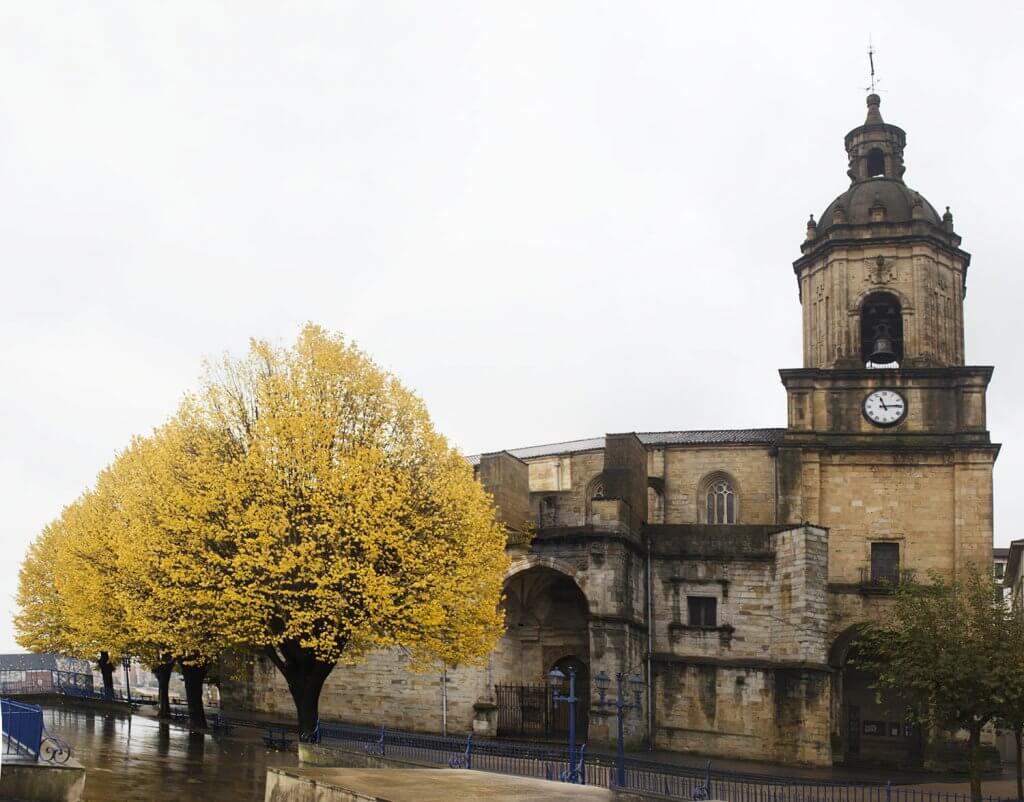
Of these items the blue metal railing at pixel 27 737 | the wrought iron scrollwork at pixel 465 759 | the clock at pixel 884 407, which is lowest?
the wrought iron scrollwork at pixel 465 759

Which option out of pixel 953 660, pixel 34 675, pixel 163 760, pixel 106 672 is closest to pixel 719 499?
pixel 953 660

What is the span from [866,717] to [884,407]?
38.1 feet

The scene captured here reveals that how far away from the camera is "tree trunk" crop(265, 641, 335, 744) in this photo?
2731cm

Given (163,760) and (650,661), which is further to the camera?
(650,661)

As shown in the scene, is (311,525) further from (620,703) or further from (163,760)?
(620,703)

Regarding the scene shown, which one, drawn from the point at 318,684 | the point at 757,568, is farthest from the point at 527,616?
the point at 318,684

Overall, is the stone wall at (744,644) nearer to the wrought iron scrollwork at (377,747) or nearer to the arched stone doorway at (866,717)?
the arched stone doorway at (866,717)

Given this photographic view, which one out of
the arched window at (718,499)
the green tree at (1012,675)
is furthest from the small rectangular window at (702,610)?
the green tree at (1012,675)

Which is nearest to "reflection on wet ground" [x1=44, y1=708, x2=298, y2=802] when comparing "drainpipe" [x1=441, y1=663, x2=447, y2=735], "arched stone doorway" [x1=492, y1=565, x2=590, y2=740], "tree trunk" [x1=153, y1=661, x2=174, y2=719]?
"tree trunk" [x1=153, y1=661, x2=174, y2=719]

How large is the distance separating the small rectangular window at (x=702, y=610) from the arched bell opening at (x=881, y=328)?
1174 centimetres

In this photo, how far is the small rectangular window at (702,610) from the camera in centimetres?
3891

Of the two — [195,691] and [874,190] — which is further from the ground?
[874,190]

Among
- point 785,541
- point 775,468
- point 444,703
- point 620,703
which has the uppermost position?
point 775,468

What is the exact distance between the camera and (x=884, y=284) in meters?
42.6
